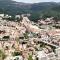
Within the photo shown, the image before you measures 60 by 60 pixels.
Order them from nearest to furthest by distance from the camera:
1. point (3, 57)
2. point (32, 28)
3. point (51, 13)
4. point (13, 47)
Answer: point (3, 57)
point (13, 47)
point (32, 28)
point (51, 13)

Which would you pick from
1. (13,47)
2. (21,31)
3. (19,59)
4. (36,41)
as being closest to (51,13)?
(21,31)

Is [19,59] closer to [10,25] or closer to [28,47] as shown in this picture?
[28,47]

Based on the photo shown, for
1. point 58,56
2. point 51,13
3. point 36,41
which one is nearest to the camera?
point 58,56

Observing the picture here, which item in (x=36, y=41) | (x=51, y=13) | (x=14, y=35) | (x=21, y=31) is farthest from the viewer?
(x=51, y=13)

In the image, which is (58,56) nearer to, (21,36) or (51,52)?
(51,52)

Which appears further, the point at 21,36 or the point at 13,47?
the point at 21,36

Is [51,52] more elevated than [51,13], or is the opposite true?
[51,52]

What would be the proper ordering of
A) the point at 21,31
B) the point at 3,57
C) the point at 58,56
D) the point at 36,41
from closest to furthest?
the point at 3,57 → the point at 58,56 → the point at 36,41 → the point at 21,31

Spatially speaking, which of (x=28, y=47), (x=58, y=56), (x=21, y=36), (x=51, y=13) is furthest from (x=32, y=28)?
(x=51, y=13)

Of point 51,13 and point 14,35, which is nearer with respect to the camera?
point 14,35
